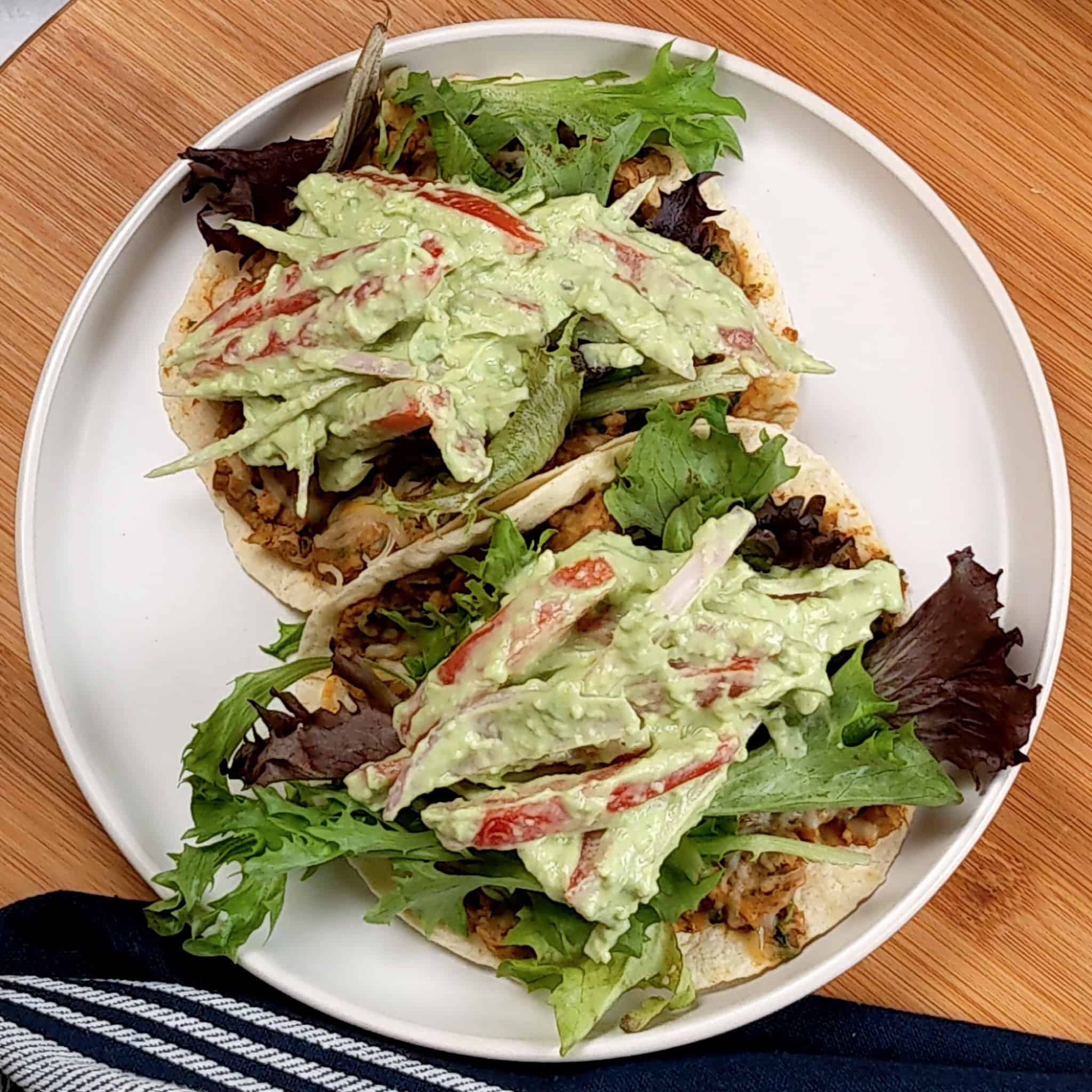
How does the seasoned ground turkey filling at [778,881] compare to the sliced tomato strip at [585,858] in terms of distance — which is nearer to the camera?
the sliced tomato strip at [585,858]

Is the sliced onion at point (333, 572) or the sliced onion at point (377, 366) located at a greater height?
the sliced onion at point (377, 366)

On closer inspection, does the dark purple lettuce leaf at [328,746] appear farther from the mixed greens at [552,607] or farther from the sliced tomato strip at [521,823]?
the sliced tomato strip at [521,823]

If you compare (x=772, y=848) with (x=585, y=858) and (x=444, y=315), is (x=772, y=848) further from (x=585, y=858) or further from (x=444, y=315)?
(x=444, y=315)

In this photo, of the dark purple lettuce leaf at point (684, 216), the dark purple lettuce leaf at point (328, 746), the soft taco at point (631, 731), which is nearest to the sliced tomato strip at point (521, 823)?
the soft taco at point (631, 731)

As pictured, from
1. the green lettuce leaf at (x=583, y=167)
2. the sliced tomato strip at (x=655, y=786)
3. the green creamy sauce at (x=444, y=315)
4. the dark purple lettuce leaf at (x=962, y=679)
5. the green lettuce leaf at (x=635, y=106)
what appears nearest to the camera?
the sliced tomato strip at (x=655, y=786)

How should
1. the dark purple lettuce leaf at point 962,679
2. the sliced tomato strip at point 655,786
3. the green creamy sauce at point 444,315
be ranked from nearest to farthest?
the sliced tomato strip at point 655,786, the green creamy sauce at point 444,315, the dark purple lettuce leaf at point 962,679

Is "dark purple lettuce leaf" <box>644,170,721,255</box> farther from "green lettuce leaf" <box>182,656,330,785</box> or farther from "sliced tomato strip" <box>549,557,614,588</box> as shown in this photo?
"green lettuce leaf" <box>182,656,330,785</box>

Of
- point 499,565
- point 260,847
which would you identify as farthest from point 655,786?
point 260,847

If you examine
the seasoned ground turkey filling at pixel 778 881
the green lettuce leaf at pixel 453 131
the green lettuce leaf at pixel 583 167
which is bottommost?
the seasoned ground turkey filling at pixel 778 881

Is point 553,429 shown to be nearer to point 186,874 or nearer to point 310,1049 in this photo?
point 186,874
